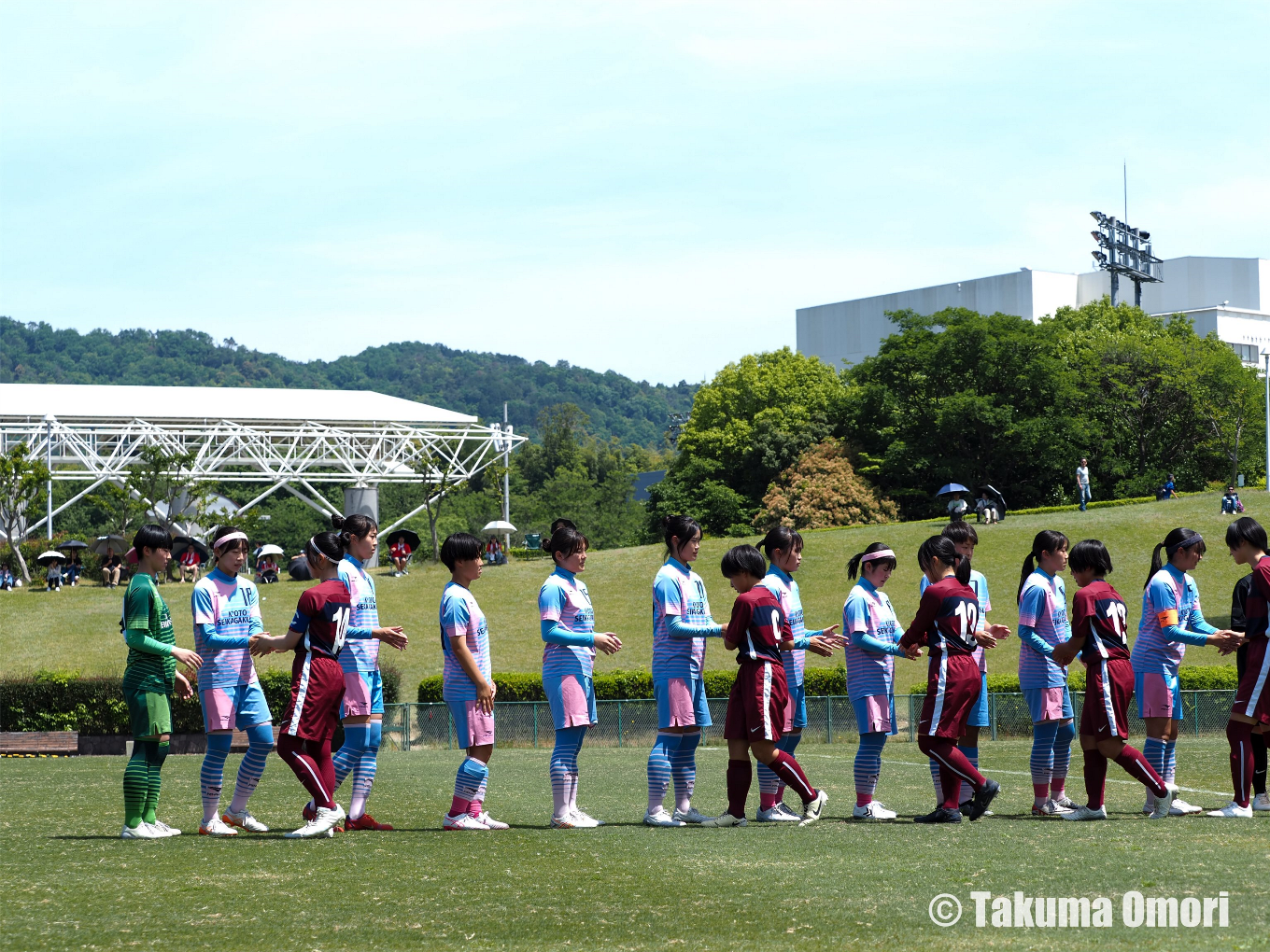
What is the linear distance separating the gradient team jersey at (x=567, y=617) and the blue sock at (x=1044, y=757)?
11.0ft

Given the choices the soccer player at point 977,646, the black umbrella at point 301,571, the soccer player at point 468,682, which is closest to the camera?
the soccer player at point 468,682

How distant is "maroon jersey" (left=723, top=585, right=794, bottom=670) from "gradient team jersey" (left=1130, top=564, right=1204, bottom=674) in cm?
275

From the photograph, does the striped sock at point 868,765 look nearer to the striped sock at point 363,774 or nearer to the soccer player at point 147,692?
the striped sock at point 363,774

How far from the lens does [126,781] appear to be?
8.45 m

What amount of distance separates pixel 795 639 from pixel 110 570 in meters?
40.8

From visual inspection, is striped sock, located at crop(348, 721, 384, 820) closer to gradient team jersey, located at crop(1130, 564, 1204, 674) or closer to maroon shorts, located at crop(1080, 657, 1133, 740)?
maroon shorts, located at crop(1080, 657, 1133, 740)

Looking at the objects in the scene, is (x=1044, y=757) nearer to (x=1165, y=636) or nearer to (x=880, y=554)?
(x=1165, y=636)

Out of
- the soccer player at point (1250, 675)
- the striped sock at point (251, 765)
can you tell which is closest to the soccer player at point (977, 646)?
the soccer player at point (1250, 675)

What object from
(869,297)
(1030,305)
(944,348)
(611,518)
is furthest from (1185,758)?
(869,297)

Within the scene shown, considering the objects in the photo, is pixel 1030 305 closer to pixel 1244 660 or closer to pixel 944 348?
pixel 944 348

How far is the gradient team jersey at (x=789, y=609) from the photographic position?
930 centimetres

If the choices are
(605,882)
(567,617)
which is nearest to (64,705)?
(567,617)

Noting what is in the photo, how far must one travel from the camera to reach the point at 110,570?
4534 centimetres

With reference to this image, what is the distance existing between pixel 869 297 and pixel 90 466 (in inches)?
2500
